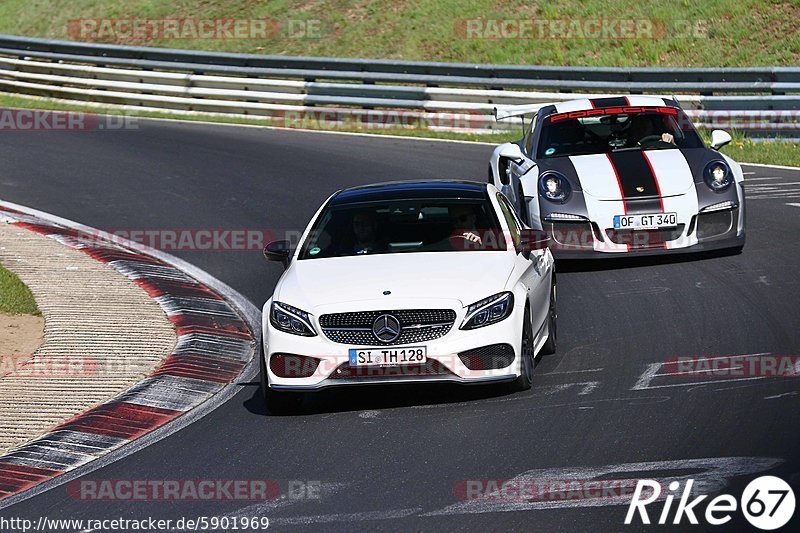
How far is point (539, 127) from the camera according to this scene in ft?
44.0

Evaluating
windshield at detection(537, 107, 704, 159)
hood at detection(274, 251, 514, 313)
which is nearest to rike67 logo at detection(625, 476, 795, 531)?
hood at detection(274, 251, 514, 313)

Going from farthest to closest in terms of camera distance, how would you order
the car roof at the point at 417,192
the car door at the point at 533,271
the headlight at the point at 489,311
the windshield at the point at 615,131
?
the windshield at the point at 615,131 → the car roof at the point at 417,192 → the car door at the point at 533,271 → the headlight at the point at 489,311

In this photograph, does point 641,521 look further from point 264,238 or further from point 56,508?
point 264,238

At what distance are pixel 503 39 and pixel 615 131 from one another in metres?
15.7

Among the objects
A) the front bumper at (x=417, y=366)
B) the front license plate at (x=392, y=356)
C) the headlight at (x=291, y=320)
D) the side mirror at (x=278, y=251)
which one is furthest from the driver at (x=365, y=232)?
the front license plate at (x=392, y=356)

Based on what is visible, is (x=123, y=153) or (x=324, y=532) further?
(x=123, y=153)

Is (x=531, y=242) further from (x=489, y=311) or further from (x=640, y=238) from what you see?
(x=640, y=238)

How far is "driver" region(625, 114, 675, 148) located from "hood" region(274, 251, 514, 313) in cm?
455

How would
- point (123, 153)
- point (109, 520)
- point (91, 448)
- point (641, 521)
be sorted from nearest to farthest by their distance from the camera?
point (641, 521), point (109, 520), point (91, 448), point (123, 153)

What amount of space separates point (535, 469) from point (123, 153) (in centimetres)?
1482

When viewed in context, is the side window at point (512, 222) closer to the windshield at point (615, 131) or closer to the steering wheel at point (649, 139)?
the windshield at point (615, 131)

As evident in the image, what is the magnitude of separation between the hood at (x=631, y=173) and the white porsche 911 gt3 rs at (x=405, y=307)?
300cm

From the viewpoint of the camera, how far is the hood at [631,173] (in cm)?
1206

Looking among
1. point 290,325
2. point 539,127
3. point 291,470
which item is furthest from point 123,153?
point 291,470
